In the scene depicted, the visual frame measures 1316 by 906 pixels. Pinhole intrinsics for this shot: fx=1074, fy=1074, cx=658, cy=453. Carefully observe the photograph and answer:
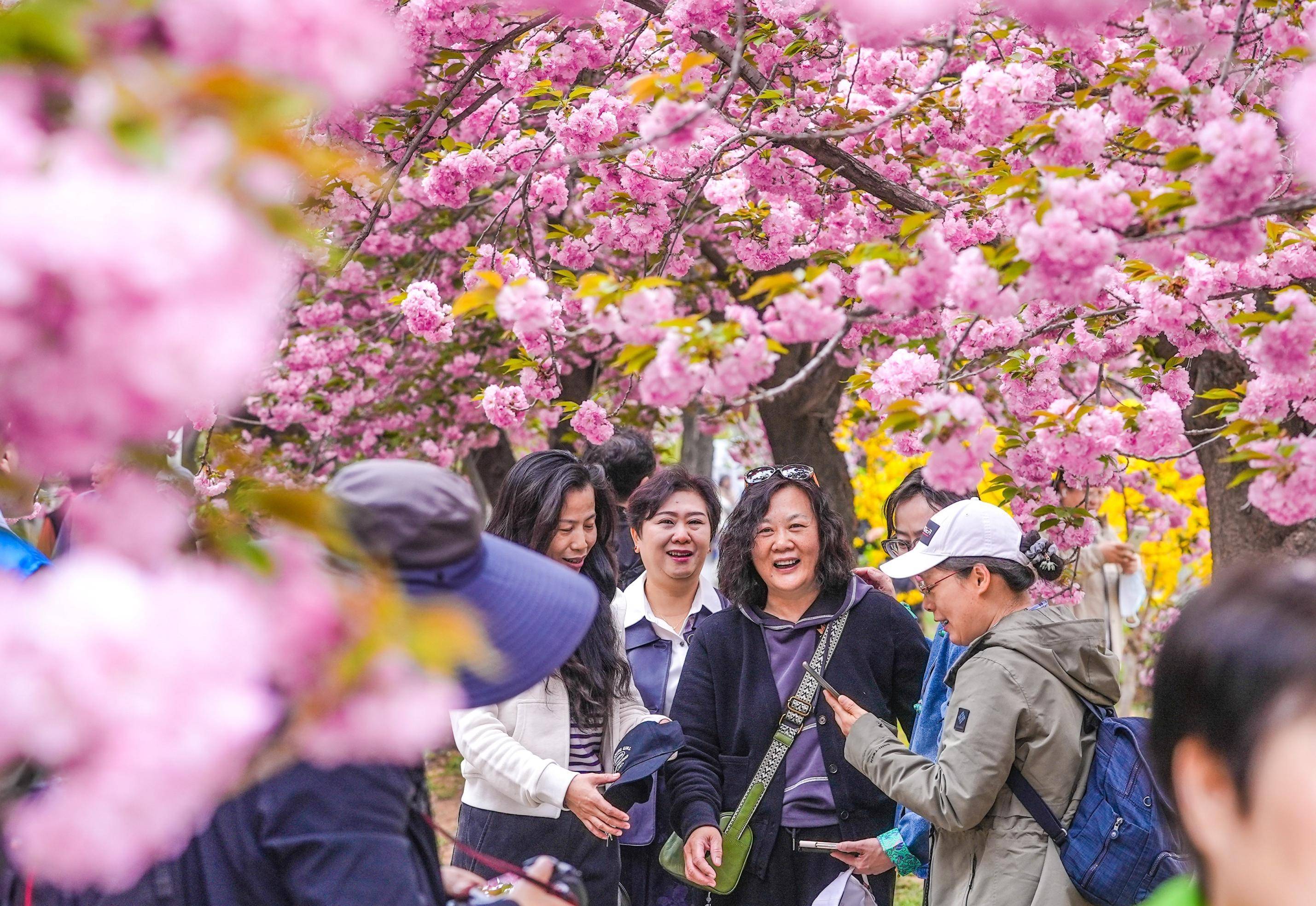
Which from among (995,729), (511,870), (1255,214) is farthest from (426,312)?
(1255,214)

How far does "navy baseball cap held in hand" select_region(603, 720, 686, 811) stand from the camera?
3005mm

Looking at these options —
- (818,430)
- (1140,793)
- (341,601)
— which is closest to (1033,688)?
(1140,793)

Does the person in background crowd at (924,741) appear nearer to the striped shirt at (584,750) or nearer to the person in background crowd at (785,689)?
the person in background crowd at (785,689)

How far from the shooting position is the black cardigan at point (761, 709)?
3193 millimetres

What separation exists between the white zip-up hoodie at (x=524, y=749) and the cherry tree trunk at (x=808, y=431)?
4.64 m

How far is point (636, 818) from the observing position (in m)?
3.48

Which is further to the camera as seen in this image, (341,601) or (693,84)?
(693,84)

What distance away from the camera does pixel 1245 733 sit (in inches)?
45.5

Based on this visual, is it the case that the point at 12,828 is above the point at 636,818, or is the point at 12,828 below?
above

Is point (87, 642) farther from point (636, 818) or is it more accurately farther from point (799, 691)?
point (636, 818)

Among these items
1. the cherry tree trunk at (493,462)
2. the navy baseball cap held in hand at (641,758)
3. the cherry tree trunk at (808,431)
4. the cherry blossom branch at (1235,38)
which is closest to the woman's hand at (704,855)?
the navy baseball cap held in hand at (641,758)

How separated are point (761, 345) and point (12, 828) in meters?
1.32

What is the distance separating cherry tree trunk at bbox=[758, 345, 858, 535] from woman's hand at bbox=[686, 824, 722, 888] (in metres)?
4.74

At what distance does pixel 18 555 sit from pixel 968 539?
8.39 ft
